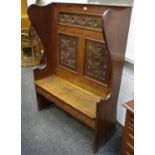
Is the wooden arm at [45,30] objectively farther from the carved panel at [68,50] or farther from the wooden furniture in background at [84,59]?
the carved panel at [68,50]

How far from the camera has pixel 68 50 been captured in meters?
2.06

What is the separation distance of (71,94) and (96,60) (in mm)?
415

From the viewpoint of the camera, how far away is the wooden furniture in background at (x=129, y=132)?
1.26 m

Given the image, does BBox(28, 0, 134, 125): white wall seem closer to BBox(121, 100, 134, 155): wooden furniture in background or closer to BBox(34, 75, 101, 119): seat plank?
BBox(34, 75, 101, 119): seat plank

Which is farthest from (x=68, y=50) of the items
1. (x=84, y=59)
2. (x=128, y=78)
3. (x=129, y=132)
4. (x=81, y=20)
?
(x=129, y=132)

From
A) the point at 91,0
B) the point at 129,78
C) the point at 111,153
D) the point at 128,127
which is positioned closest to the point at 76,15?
the point at 91,0

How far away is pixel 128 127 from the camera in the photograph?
4.30 feet

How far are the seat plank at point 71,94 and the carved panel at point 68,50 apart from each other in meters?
0.20

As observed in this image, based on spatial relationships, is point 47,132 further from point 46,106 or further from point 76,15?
point 76,15

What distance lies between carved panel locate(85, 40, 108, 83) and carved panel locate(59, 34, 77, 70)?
0.62 ft

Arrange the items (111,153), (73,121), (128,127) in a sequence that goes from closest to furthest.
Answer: (128,127)
(111,153)
(73,121)

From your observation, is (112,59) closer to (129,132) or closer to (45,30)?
(129,132)

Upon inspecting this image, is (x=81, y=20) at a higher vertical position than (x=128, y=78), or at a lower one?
higher
